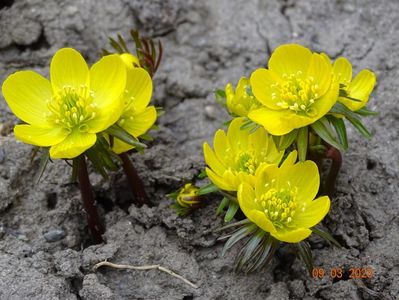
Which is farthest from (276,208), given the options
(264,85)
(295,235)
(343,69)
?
(343,69)

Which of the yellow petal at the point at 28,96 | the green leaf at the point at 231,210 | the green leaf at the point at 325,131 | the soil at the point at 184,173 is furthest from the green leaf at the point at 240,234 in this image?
the yellow petal at the point at 28,96

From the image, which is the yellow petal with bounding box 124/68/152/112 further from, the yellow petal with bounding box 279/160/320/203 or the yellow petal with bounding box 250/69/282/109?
the yellow petal with bounding box 279/160/320/203

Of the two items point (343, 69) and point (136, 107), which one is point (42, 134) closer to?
point (136, 107)

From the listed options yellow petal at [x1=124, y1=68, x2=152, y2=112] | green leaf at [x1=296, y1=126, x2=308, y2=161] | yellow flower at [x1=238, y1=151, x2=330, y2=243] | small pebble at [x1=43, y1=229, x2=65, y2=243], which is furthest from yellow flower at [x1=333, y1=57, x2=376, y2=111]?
small pebble at [x1=43, y1=229, x2=65, y2=243]

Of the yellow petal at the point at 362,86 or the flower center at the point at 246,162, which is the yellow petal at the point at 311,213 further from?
the yellow petal at the point at 362,86

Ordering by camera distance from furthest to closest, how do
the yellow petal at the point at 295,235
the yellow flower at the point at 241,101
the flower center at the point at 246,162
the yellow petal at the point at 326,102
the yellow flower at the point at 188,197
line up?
the yellow flower at the point at 188,197, the yellow flower at the point at 241,101, the flower center at the point at 246,162, the yellow petal at the point at 326,102, the yellow petal at the point at 295,235

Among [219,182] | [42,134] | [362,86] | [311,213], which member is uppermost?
[362,86]
